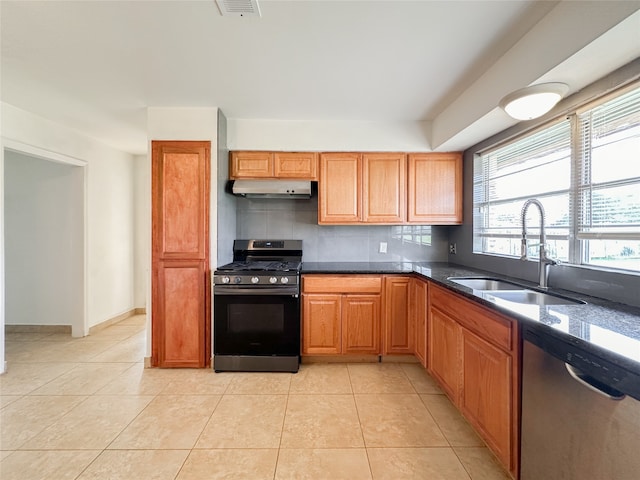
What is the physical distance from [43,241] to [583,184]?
17.6ft

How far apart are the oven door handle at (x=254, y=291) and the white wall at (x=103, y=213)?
7.13 ft

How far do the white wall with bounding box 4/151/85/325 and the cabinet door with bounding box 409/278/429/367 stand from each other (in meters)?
3.87

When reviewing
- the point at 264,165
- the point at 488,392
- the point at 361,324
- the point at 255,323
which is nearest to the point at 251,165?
the point at 264,165

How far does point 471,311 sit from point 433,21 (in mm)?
1652

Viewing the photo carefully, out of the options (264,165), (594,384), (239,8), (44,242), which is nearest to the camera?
(594,384)

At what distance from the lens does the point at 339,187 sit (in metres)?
3.04

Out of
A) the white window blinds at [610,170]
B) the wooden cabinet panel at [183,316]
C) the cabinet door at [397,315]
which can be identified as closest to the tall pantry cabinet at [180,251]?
the wooden cabinet panel at [183,316]

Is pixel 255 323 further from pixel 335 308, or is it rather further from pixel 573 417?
pixel 573 417

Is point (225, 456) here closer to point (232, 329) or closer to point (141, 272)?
point (232, 329)

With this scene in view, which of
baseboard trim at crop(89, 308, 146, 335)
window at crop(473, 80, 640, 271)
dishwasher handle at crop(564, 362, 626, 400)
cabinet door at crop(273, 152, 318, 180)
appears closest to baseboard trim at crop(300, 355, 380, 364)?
window at crop(473, 80, 640, 271)

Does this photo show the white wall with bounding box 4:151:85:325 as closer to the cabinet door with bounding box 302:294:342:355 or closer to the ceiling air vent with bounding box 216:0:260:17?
the cabinet door with bounding box 302:294:342:355

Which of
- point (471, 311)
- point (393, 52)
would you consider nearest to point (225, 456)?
point (471, 311)

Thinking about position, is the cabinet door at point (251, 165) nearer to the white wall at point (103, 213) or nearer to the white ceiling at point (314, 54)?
the white ceiling at point (314, 54)

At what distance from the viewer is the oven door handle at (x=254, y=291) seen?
2631 mm
